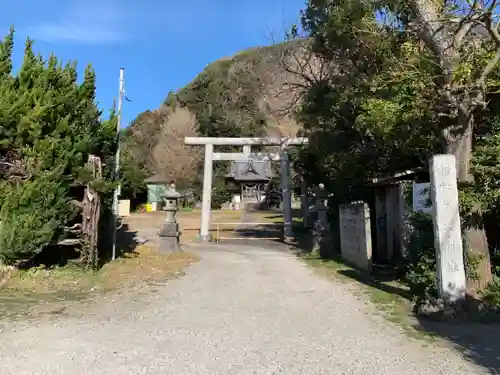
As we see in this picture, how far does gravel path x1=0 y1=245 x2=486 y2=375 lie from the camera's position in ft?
15.3

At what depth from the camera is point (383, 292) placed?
872 cm

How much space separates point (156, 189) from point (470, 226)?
38.1 m

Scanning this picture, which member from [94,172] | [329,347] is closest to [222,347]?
[329,347]

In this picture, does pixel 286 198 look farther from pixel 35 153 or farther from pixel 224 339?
pixel 224 339

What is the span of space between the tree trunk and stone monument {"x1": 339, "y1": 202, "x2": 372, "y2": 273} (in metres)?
3.53

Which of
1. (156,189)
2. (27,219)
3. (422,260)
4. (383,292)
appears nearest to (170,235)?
(27,219)

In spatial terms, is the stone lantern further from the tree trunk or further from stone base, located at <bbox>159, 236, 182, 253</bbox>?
the tree trunk

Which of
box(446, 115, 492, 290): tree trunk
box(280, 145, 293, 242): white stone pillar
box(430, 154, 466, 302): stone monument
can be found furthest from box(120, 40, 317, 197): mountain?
box(430, 154, 466, 302): stone monument

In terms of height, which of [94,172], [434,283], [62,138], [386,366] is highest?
[62,138]

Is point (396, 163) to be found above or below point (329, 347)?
above

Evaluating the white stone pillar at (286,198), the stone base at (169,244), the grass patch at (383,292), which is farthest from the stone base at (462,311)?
the white stone pillar at (286,198)

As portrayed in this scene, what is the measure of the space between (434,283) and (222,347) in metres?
3.56

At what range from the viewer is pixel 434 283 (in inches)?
287

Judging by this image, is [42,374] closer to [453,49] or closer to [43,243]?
[43,243]
